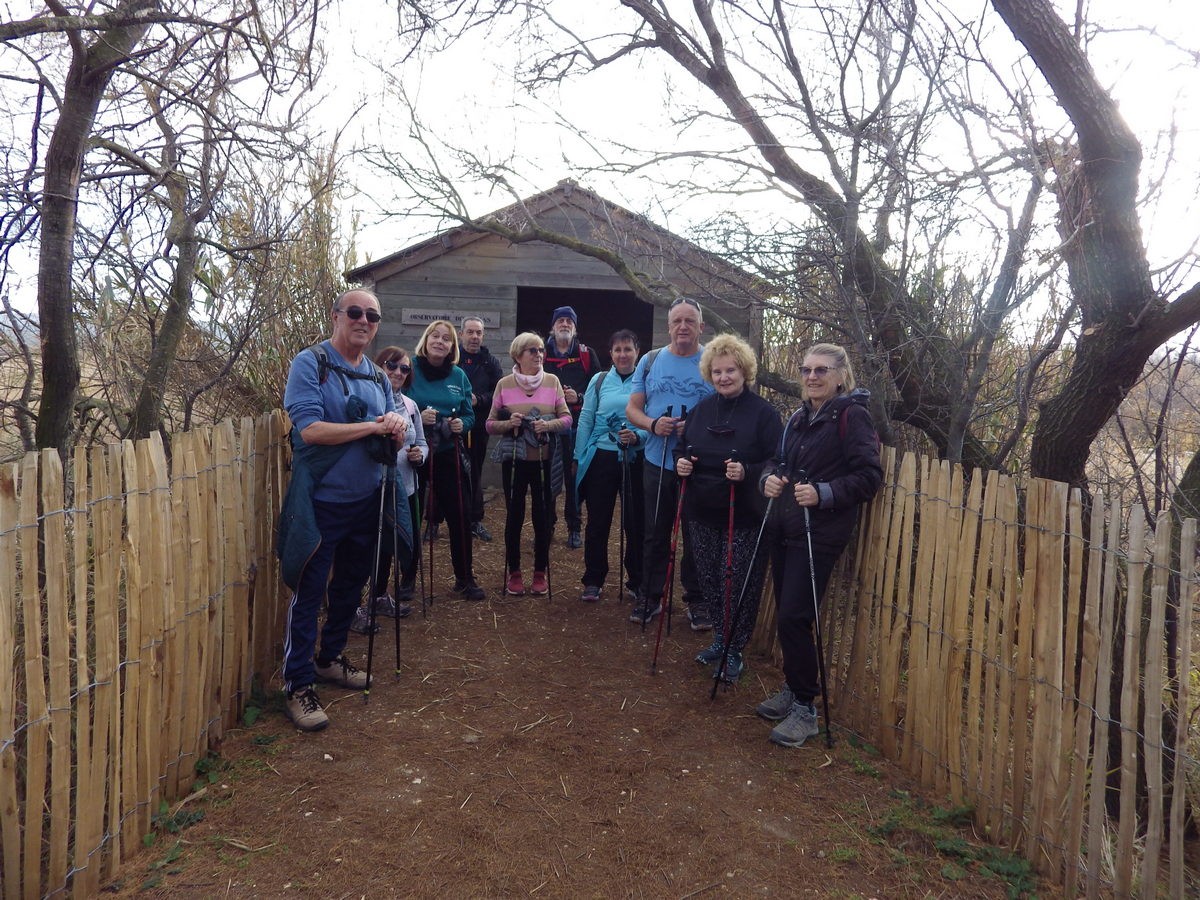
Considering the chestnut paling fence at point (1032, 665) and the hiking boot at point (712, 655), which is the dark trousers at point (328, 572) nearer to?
the hiking boot at point (712, 655)

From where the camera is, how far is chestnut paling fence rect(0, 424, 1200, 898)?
2.50m

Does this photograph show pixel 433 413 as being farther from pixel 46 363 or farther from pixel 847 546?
pixel 847 546

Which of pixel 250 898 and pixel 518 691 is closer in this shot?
pixel 250 898

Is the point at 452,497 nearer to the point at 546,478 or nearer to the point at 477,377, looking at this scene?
the point at 546,478

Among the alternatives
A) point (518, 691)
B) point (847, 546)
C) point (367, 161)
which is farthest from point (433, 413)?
point (367, 161)

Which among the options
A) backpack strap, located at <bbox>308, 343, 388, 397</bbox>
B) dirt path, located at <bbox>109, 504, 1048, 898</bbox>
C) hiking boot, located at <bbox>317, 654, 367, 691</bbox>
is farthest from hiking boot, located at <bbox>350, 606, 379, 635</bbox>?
backpack strap, located at <bbox>308, 343, 388, 397</bbox>

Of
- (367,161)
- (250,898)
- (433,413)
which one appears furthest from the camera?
(367,161)

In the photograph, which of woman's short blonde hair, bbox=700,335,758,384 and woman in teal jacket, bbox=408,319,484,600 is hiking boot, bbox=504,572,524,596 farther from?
woman's short blonde hair, bbox=700,335,758,384

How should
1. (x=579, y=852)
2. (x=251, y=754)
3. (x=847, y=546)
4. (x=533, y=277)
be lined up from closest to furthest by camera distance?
(x=579, y=852) → (x=251, y=754) → (x=847, y=546) → (x=533, y=277)

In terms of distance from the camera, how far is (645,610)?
5281 mm

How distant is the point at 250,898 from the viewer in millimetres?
2715

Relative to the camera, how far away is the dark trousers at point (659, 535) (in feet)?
16.4

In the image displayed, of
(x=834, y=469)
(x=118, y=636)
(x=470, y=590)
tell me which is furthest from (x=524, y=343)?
(x=118, y=636)

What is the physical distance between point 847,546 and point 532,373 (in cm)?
256
